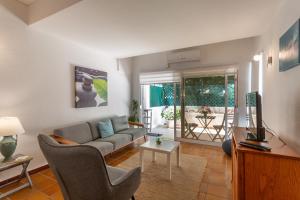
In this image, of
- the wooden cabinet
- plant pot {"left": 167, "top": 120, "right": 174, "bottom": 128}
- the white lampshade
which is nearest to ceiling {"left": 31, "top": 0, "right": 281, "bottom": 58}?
the white lampshade

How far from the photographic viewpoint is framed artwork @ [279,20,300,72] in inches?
55.4

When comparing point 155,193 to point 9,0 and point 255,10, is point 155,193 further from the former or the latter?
point 9,0

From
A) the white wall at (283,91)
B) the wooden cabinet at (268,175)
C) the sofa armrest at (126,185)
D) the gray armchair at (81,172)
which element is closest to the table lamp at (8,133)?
the gray armchair at (81,172)

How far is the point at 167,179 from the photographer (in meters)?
2.45

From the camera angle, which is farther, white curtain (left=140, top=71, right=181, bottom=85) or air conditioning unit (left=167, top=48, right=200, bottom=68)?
white curtain (left=140, top=71, right=181, bottom=85)

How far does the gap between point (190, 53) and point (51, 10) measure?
3385mm

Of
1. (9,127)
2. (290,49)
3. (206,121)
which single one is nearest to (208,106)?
(206,121)

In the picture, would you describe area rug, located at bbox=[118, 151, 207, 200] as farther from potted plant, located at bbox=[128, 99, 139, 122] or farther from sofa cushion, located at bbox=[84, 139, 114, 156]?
potted plant, located at bbox=[128, 99, 139, 122]

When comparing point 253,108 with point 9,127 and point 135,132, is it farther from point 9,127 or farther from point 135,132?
point 9,127

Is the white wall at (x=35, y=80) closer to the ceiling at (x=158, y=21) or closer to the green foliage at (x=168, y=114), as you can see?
the ceiling at (x=158, y=21)

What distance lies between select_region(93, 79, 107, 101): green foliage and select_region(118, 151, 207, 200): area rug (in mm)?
1767

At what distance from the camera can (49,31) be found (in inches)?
A: 108

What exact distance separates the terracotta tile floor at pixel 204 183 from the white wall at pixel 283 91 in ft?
3.50

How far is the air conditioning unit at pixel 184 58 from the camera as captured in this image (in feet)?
14.3
